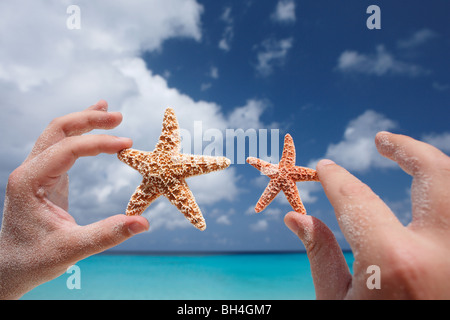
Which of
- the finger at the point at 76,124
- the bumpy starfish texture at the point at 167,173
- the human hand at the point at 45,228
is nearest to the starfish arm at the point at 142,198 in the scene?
the bumpy starfish texture at the point at 167,173

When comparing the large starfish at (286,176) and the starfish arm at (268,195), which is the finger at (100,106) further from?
the starfish arm at (268,195)

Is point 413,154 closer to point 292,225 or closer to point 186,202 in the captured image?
point 292,225

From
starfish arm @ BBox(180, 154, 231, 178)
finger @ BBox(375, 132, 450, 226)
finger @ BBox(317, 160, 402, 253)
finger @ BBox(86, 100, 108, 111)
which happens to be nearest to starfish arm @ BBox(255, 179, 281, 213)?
starfish arm @ BBox(180, 154, 231, 178)

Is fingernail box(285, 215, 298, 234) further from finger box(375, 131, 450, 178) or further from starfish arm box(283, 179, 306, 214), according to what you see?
finger box(375, 131, 450, 178)

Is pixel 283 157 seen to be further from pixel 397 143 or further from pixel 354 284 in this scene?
pixel 354 284
